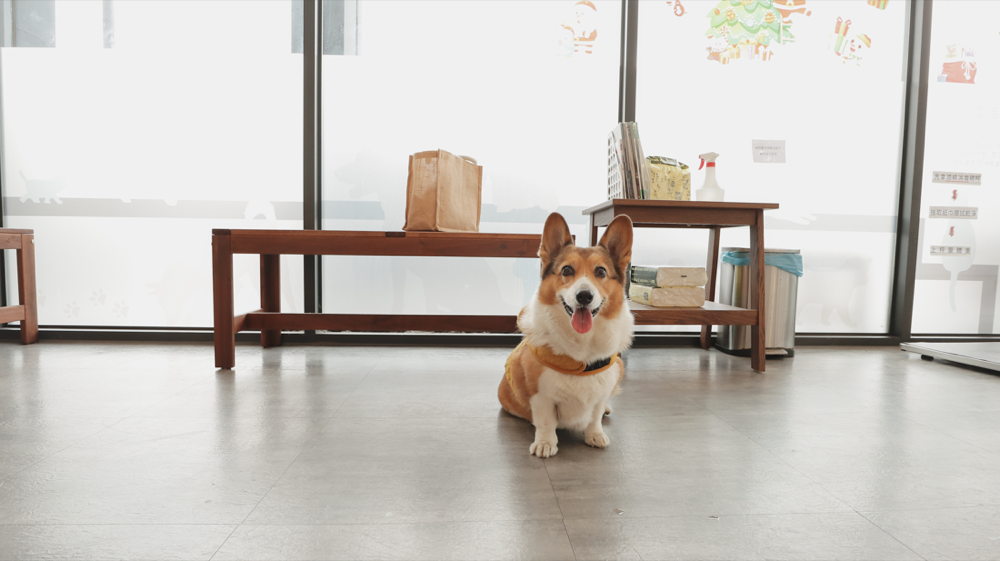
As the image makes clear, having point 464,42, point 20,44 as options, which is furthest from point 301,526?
point 20,44

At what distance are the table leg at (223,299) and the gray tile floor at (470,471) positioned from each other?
0.14 metres

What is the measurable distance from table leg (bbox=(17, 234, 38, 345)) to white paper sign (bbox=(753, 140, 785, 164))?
465 cm

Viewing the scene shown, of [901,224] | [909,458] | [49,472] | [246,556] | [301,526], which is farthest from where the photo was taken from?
[901,224]

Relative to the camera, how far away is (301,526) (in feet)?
3.60

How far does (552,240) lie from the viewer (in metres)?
1.61

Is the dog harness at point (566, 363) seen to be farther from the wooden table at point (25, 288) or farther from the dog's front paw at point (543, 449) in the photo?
the wooden table at point (25, 288)

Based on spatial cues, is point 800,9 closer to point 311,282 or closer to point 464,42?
point 464,42

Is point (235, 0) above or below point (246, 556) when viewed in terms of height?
above

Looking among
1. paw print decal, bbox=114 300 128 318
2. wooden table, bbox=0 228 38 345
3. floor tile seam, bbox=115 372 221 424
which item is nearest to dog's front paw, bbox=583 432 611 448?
floor tile seam, bbox=115 372 221 424

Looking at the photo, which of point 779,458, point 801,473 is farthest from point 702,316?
point 801,473

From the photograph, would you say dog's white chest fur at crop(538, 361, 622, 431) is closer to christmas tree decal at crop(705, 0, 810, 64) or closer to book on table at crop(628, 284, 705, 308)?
book on table at crop(628, 284, 705, 308)

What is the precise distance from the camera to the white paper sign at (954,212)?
3.54 m

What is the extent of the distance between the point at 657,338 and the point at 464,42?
2352mm

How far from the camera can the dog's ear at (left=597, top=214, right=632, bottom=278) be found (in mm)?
1604
